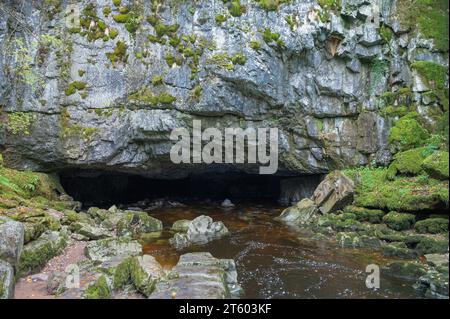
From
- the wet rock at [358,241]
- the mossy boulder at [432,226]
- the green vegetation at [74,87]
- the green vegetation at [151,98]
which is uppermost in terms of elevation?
the green vegetation at [74,87]

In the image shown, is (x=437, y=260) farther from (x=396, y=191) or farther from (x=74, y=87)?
(x=74, y=87)

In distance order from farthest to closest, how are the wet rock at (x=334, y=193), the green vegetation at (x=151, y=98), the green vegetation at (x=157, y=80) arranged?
1. the green vegetation at (x=157, y=80)
2. the green vegetation at (x=151, y=98)
3. the wet rock at (x=334, y=193)

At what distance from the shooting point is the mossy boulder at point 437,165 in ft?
40.4

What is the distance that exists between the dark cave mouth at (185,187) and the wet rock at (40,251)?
923 cm

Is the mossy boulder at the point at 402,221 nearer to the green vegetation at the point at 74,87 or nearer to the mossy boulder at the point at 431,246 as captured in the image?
the mossy boulder at the point at 431,246

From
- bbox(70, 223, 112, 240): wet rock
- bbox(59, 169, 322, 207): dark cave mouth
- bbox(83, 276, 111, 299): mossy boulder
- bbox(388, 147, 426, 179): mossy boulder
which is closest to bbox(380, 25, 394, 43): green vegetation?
bbox(388, 147, 426, 179): mossy boulder

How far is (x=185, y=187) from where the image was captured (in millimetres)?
26781

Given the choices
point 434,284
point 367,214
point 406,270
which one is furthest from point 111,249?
point 367,214

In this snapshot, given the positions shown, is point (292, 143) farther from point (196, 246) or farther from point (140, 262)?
point (140, 262)

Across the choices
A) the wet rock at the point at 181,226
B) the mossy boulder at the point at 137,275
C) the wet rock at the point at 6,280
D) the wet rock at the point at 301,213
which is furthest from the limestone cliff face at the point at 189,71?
the wet rock at the point at 6,280

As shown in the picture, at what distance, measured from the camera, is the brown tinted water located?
26.2ft
